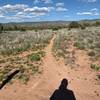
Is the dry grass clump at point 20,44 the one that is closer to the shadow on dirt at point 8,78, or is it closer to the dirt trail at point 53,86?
the shadow on dirt at point 8,78

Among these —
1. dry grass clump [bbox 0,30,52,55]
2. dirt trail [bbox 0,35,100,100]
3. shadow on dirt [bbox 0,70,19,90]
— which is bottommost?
dry grass clump [bbox 0,30,52,55]

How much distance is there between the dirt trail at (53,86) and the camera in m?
10.5

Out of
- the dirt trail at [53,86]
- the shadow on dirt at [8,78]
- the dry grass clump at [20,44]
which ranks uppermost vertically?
the shadow on dirt at [8,78]

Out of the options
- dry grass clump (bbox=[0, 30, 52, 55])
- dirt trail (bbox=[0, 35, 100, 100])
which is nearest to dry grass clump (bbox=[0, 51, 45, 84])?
dirt trail (bbox=[0, 35, 100, 100])

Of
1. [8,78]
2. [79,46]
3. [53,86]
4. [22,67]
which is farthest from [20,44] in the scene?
[53,86]

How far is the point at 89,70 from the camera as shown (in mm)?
14344

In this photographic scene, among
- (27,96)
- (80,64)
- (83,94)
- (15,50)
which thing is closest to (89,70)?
(80,64)

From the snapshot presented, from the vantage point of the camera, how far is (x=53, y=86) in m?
11.6

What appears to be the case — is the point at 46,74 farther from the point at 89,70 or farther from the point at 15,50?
the point at 15,50

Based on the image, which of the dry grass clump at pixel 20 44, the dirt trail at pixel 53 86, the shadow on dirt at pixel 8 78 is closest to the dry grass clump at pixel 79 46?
the dry grass clump at pixel 20 44

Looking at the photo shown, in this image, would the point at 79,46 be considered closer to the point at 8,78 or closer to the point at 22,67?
the point at 22,67

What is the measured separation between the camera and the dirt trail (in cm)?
1048

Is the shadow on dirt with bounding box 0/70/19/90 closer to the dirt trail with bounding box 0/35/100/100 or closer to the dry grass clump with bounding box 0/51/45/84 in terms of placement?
the dry grass clump with bounding box 0/51/45/84

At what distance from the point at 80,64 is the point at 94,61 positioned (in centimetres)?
116
